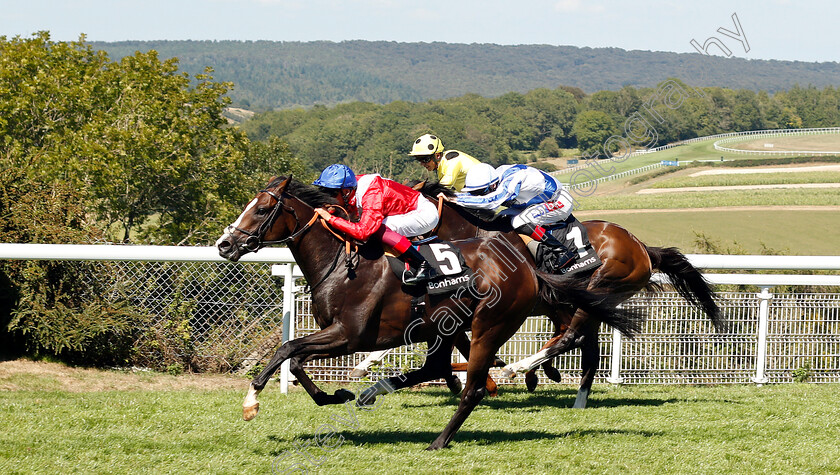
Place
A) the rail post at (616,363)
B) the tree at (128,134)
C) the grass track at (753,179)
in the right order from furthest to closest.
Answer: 1. the grass track at (753,179)
2. the tree at (128,134)
3. the rail post at (616,363)

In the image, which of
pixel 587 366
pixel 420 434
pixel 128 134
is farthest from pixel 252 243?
pixel 128 134

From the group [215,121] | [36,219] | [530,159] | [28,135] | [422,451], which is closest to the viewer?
[422,451]

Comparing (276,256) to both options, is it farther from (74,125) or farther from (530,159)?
(530,159)

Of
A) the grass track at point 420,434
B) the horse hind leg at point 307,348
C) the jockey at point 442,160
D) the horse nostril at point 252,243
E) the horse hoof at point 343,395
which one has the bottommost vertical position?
the grass track at point 420,434

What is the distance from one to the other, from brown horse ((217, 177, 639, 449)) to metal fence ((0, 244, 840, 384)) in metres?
1.40

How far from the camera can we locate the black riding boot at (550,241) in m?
5.42

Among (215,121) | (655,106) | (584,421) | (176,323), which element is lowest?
(584,421)

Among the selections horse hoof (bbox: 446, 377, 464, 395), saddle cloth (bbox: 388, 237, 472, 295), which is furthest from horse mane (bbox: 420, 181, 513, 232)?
saddle cloth (bbox: 388, 237, 472, 295)

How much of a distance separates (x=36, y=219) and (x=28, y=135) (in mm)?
18894

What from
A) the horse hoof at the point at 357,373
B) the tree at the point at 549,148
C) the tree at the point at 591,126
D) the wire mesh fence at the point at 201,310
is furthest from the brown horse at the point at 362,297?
the tree at the point at 549,148

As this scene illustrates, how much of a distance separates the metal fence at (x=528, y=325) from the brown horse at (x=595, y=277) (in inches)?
11.9

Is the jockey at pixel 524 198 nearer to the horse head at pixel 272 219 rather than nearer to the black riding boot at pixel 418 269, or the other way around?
the black riding boot at pixel 418 269

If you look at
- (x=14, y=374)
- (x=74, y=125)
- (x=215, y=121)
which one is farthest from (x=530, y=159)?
(x=14, y=374)

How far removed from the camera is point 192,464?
3846mm
